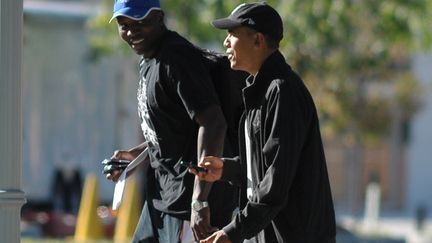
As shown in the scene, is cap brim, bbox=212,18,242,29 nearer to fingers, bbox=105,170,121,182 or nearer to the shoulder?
the shoulder

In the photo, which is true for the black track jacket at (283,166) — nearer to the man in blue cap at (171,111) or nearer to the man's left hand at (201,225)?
the man's left hand at (201,225)

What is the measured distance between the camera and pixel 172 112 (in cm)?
616

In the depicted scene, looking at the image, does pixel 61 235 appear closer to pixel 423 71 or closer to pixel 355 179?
pixel 355 179

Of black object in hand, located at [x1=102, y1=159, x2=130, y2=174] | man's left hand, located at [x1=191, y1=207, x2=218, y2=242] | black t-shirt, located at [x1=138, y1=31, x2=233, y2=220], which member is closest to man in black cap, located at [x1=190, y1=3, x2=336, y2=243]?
man's left hand, located at [x1=191, y1=207, x2=218, y2=242]

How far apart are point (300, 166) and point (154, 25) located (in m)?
1.44

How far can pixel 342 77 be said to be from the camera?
21.2 m

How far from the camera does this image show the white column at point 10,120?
5.60 m

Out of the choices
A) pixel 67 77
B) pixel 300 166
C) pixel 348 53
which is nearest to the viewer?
pixel 300 166

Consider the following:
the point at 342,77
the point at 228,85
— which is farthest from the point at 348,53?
the point at 228,85

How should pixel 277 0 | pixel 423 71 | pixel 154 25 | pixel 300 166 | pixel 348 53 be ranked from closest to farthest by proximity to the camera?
pixel 300 166 < pixel 154 25 < pixel 277 0 < pixel 348 53 < pixel 423 71

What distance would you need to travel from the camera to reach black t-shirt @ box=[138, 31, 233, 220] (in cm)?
606

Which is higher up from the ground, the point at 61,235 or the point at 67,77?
the point at 67,77

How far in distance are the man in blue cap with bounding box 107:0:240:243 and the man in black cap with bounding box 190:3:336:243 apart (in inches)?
26.7

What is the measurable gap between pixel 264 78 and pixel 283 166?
44 centimetres
